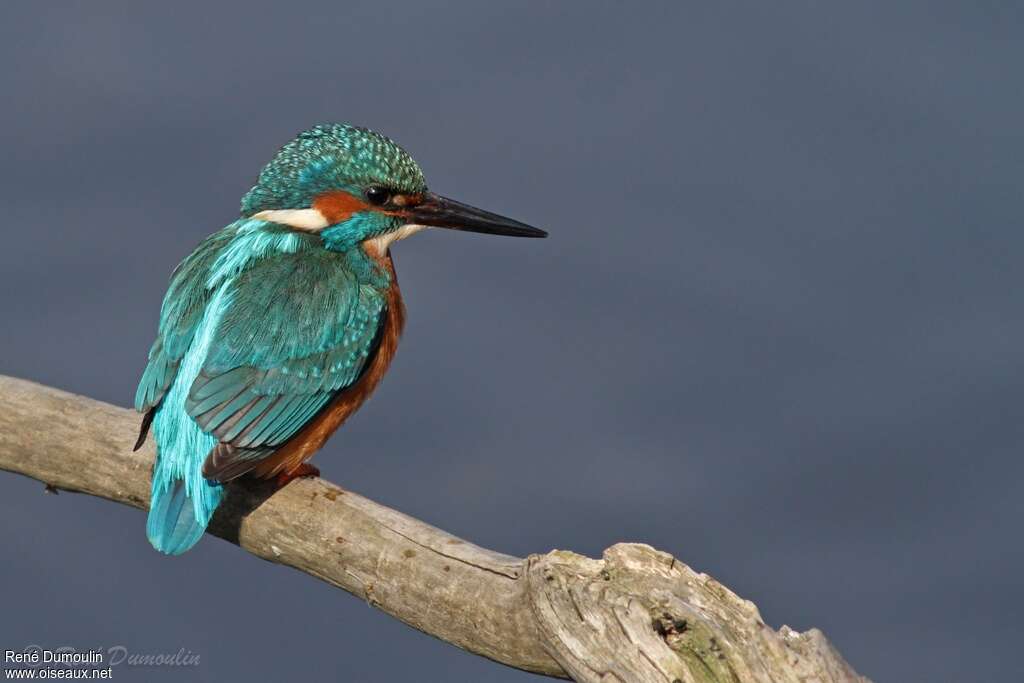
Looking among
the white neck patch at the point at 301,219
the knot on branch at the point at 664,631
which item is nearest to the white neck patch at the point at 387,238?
the white neck patch at the point at 301,219

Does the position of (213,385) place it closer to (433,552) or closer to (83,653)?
(433,552)

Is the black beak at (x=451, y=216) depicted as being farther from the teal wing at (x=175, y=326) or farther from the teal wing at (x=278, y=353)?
the teal wing at (x=175, y=326)

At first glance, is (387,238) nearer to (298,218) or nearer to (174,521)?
(298,218)

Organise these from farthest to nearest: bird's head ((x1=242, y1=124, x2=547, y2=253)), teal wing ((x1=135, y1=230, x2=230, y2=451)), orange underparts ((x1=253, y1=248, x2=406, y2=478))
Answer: bird's head ((x1=242, y1=124, x2=547, y2=253)) → orange underparts ((x1=253, y1=248, x2=406, y2=478)) → teal wing ((x1=135, y1=230, x2=230, y2=451))

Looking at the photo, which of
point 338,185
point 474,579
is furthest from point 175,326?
point 474,579

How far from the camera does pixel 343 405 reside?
3.44 meters

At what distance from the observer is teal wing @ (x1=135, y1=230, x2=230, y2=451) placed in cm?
308

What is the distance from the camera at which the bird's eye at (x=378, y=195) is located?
11.4 feet

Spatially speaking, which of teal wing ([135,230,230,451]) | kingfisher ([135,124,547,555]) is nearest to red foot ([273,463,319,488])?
kingfisher ([135,124,547,555])

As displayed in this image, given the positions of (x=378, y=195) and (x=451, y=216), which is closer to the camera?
(x=378, y=195)

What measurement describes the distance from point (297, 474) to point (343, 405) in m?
0.30

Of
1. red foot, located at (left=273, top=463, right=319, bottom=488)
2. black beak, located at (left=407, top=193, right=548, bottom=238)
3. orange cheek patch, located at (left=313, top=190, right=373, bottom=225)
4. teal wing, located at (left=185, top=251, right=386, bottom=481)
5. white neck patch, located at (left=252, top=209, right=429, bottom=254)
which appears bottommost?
red foot, located at (left=273, top=463, right=319, bottom=488)

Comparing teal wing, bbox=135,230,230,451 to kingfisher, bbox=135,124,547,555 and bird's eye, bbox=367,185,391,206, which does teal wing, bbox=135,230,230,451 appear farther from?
bird's eye, bbox=367,185,391,206

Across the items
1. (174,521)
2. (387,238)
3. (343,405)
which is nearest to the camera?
(174,521)
